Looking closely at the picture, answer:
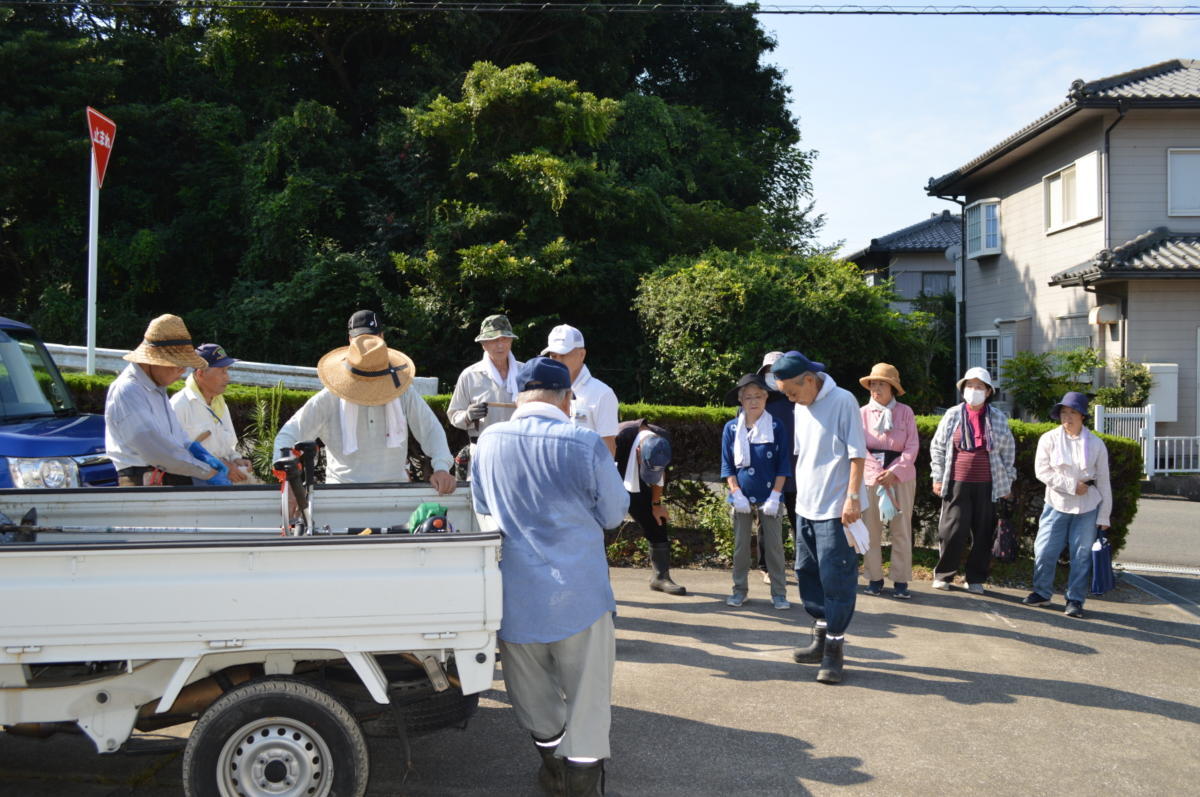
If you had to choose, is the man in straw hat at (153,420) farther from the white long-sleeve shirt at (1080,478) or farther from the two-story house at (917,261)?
the two-story house at (917,261)

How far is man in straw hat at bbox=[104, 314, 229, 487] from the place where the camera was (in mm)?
5328

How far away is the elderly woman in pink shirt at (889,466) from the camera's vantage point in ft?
25.9

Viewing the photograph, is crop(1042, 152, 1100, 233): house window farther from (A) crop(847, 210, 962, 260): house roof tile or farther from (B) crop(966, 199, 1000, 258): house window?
(A) crop(847, 210, 962, 260): house roof tile

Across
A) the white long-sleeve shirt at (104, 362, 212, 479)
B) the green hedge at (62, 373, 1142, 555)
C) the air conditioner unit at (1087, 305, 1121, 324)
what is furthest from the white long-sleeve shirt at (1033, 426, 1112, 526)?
the air conditioner unit at (1087, 305, 1121, 324)

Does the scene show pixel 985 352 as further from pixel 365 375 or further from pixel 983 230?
pixel 365 375

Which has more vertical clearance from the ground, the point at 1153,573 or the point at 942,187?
the point at 942,187

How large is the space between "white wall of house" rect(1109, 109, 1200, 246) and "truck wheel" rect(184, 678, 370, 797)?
1915 centimetres

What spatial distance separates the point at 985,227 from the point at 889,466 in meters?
18.6

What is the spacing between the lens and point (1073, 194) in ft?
67.5

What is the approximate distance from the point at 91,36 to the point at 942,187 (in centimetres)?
2004

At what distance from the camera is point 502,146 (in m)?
17.8

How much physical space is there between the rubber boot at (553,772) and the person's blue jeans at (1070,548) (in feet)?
16.4

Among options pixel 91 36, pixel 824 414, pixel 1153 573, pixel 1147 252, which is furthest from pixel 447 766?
pixel 91 36

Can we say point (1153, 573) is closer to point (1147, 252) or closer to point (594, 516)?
point (594, 516)
